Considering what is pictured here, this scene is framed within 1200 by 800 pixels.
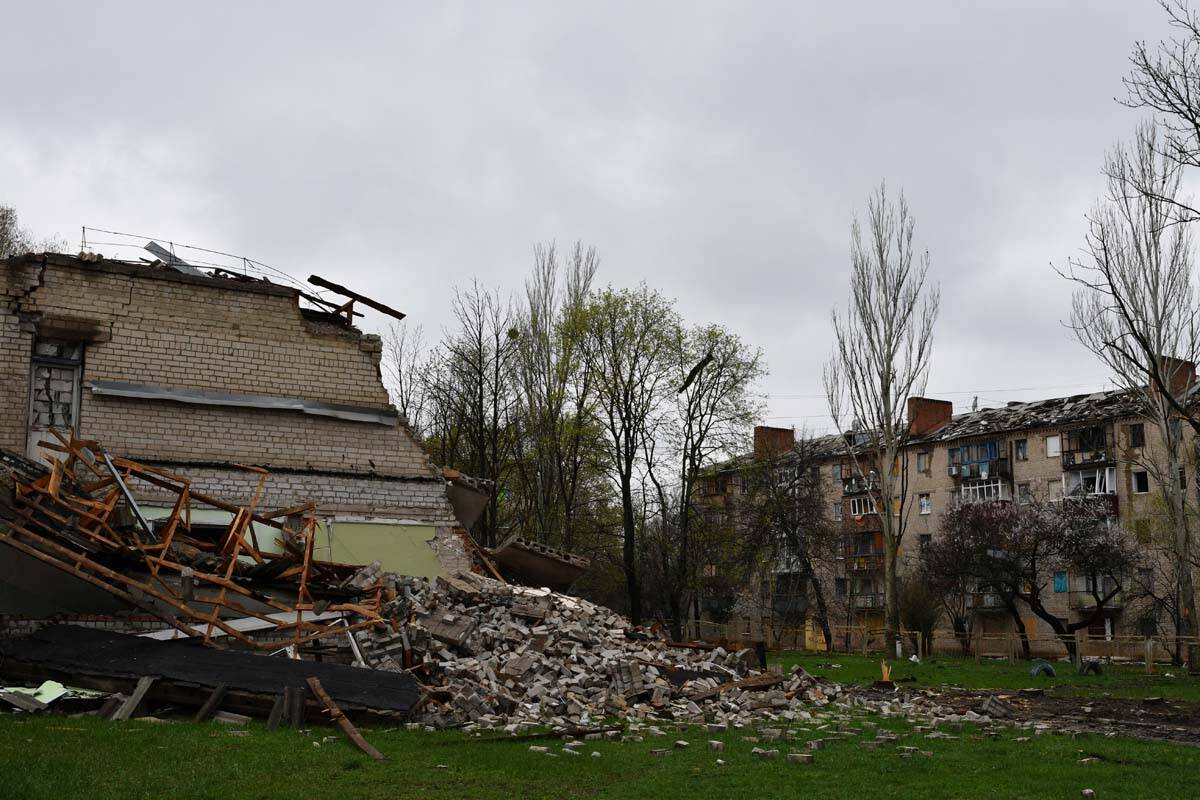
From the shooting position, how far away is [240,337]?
2061 centimetres

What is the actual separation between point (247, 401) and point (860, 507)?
47.0 meters

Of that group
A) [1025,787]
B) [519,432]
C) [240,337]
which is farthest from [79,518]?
[519,432]

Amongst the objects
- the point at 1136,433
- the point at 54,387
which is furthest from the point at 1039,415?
the point at 54,387

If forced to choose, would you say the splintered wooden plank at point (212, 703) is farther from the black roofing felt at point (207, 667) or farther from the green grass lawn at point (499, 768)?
the green grass lawn at point (499, 768)

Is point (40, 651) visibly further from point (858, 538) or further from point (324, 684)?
point (858, 538)

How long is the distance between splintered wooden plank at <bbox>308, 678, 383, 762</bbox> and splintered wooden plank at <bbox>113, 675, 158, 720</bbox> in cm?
176

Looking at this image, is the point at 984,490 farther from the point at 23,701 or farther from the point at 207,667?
the point at 23,701

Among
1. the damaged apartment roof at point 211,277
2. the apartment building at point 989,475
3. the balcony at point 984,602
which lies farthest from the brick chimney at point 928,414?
the damaged apartment roof at point 211,277

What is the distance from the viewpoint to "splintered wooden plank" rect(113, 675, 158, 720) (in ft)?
37.8

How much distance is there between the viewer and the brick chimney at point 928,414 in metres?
59.0

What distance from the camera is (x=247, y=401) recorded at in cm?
2008

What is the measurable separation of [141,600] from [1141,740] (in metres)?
12.5

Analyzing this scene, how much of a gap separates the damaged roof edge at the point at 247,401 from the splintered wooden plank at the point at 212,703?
891 cm

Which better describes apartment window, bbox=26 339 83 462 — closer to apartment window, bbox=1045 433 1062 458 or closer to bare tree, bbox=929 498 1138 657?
bare tree, bbox=929 498 1138 657
